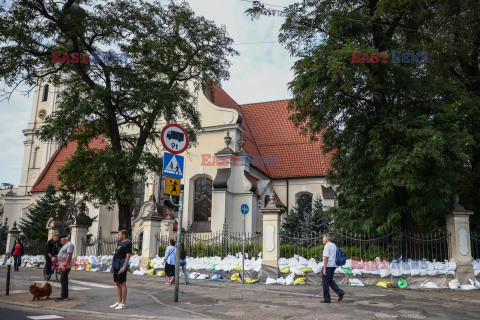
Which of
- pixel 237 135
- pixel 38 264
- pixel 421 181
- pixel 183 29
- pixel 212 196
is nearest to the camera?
pixel 421 181

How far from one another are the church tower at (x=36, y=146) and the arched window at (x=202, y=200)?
1971 centimetres

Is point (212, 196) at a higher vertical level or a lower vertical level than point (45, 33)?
lower

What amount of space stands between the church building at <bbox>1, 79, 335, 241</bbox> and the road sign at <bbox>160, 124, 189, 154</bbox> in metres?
11.9

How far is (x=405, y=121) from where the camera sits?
1341cm

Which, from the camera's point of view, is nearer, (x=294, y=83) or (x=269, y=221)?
(x=269, y=221)

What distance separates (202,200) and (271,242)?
11.7 meters

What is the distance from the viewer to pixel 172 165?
8.45m

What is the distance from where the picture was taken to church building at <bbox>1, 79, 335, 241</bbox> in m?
23.2

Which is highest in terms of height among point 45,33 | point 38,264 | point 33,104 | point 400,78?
point 33,104

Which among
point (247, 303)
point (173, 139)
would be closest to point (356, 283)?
point (247, 303)

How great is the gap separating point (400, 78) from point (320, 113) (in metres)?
2.87

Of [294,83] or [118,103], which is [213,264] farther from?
[118,103]

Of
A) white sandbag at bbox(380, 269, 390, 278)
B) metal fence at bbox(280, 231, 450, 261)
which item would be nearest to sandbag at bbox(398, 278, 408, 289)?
white sandbag at bbox(380, 269, 390, 278)

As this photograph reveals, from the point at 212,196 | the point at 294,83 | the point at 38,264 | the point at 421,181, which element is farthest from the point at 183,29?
the point at 38,264
